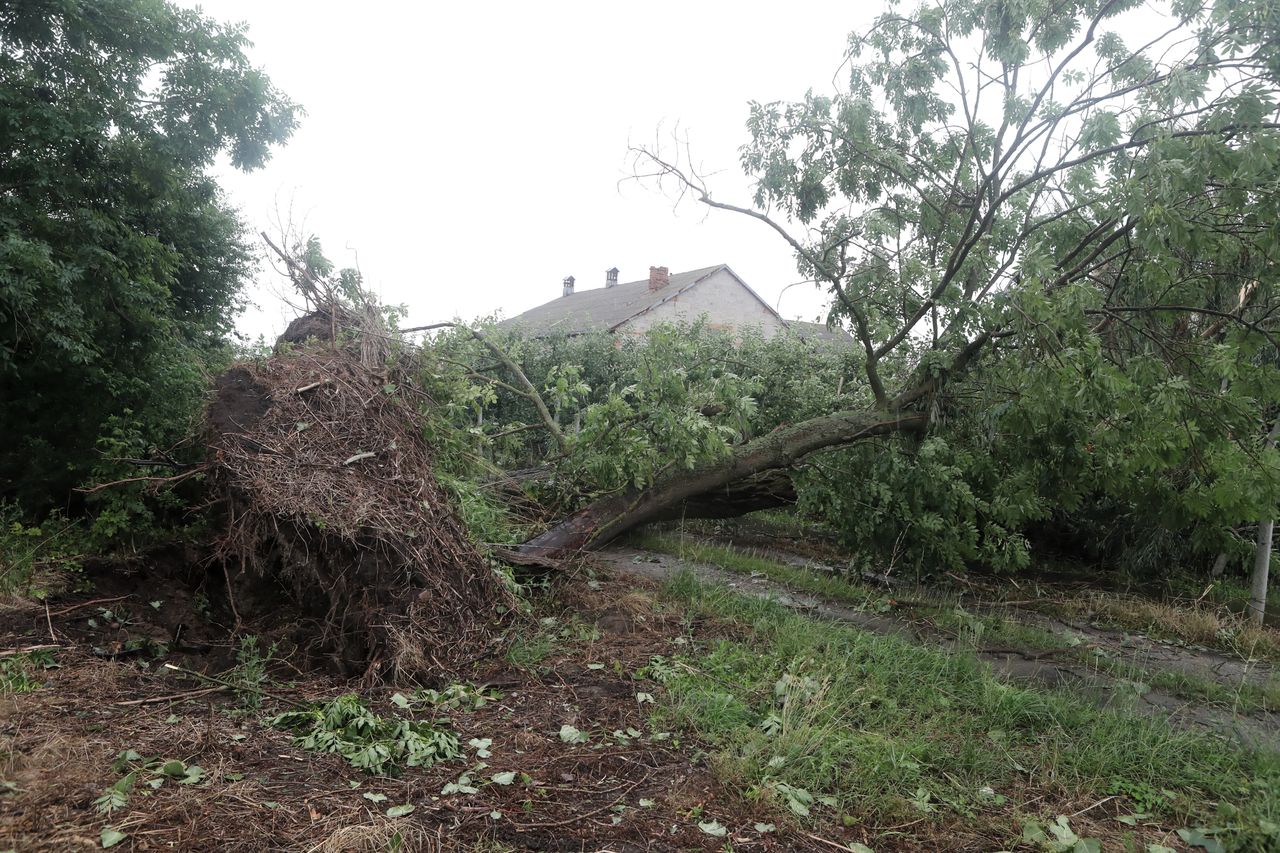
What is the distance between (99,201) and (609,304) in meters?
19.2

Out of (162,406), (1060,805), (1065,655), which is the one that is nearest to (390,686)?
(1060,805)

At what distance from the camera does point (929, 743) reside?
3781 millimetres

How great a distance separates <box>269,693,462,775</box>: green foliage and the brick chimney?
73.5 ft

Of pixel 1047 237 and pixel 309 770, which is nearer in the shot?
pixel 309 770

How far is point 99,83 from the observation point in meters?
7.57

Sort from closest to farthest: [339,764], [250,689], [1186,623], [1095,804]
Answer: [339,764]
[1095,804]
[250,689]
[1186,623]

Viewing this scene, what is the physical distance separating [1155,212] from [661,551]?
19.6 feet

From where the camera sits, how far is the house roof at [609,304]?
19.1 meters

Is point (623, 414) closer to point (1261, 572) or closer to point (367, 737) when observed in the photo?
point (367, 737)

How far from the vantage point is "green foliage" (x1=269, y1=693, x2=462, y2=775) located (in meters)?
3.29

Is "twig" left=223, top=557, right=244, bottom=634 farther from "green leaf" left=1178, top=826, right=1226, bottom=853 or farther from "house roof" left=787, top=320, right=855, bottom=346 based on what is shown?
"house roof" left=787, top=320, right=855, bottom=346

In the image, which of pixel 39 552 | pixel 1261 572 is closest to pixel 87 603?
pixel 39 552

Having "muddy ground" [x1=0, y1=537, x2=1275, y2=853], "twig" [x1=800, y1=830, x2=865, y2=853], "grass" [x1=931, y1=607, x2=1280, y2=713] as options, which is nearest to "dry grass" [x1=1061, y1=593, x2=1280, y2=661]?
"grass" [x1=931, y1=607, x2=1280, y2=713]

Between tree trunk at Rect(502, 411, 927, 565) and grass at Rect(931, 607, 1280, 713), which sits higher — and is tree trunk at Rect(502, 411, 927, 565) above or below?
above
